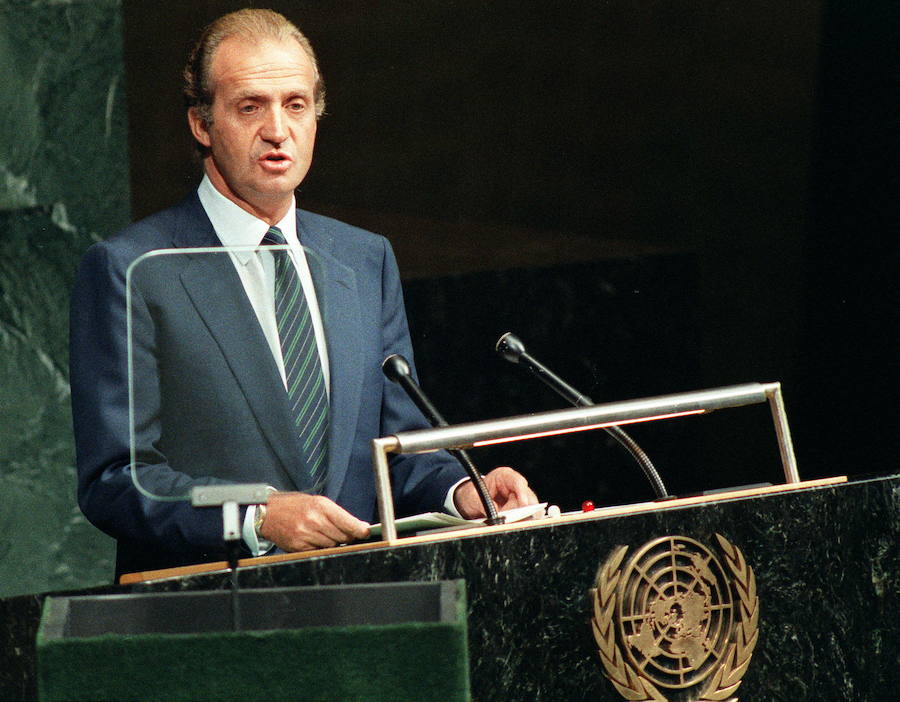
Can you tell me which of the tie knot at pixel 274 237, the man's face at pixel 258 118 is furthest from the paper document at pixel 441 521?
the man's face at pixel 258 118

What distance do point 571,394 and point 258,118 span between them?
998 mm

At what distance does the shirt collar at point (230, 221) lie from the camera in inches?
113

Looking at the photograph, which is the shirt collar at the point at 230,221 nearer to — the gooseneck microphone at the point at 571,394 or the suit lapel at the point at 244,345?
the suit lapel at the point at 244,345

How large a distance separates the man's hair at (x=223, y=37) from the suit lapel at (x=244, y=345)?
760 mm

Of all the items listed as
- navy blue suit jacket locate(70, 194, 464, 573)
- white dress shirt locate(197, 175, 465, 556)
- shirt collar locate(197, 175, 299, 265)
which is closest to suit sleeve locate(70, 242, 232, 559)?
navy blue suit jacket locate(70, 194, 464, 573)

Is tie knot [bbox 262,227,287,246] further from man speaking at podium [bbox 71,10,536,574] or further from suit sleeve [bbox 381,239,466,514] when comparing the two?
suit sleeve [bbox 381,239,466,514]

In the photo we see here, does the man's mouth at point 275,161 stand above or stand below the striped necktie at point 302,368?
above

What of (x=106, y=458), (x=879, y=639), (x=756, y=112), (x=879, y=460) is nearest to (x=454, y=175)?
(x=756, y=112)

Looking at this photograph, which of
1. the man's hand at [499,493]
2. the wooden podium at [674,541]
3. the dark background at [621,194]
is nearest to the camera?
the wooden podium at [674,541]

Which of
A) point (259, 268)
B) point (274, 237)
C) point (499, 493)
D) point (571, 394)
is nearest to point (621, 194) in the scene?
point (274, 237)

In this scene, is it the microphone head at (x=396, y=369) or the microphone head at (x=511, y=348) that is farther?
the microphone head at (x=511, y=348)

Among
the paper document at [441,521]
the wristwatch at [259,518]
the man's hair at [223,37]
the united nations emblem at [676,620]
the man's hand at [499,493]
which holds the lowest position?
the united nations emblem at [676,620]

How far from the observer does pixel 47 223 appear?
380 cm

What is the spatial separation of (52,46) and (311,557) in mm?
2225
